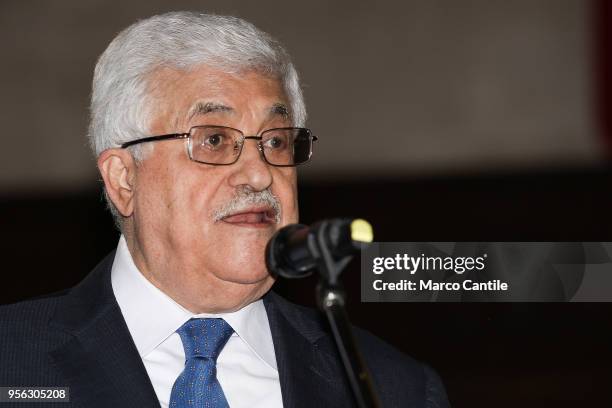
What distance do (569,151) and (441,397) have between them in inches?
151

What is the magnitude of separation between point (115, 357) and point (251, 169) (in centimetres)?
55

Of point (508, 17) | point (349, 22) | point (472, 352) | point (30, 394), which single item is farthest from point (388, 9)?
point (30, 394)

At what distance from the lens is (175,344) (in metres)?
2.42

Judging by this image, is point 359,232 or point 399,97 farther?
point 399,97

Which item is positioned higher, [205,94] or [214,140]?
[205,94]

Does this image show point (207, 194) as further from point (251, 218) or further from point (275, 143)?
point (275, 143)

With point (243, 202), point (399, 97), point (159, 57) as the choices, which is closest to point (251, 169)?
point (243, 202)

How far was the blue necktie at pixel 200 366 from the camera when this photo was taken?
90.7 inches

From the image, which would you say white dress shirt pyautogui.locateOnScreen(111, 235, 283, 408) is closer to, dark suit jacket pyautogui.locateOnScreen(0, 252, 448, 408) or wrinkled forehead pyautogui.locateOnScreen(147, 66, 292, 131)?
dark suit jacket pyautogui.locateOnScreen(0, 252, 448, 408)

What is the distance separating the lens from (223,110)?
7.88 ft

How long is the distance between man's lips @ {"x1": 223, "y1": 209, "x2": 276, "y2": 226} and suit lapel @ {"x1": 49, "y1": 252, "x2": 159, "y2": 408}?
364 mm

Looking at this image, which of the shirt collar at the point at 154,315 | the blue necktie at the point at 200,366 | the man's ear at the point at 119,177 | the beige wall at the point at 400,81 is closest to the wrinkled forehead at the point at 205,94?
the man's ear at the point at 119,177

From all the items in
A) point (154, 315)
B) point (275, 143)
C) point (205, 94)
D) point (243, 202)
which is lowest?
point (154, 315)

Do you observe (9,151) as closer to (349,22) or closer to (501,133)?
(349,22)
